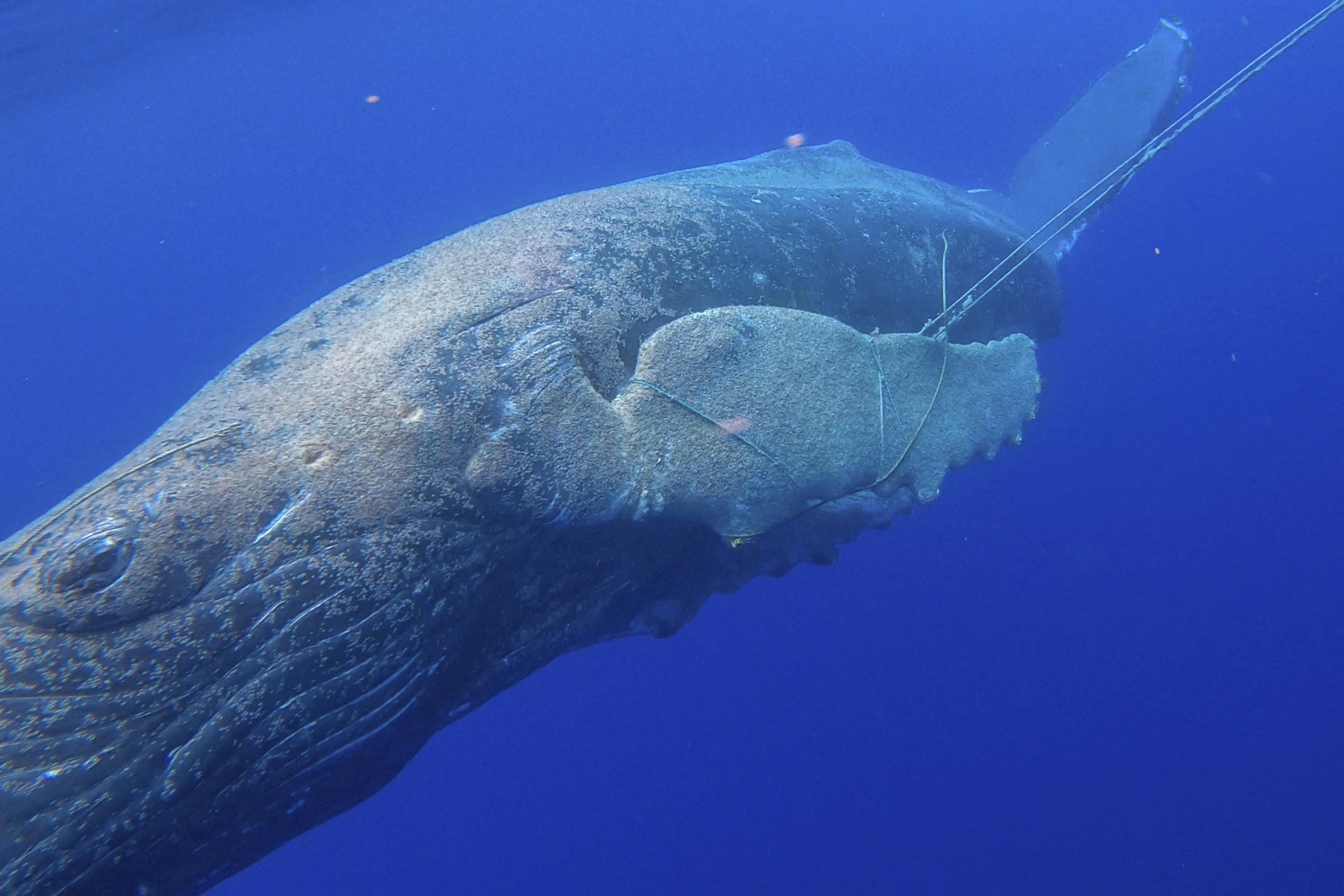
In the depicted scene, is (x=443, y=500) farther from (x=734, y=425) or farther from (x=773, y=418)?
(x=773, y=418)

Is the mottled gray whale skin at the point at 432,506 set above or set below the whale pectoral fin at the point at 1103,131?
below

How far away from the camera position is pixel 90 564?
8.67 feet

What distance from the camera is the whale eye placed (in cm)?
263

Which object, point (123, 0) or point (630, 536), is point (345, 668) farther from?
point (123, 0)

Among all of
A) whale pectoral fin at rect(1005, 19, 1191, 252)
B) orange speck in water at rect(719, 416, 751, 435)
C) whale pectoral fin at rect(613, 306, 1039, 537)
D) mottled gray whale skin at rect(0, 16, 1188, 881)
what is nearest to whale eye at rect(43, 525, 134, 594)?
mottled gray whale skin at rect(0, 16, 1188, 881)

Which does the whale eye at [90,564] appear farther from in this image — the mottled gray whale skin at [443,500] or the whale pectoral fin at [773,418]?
the whale pectoral fin at [773,418]

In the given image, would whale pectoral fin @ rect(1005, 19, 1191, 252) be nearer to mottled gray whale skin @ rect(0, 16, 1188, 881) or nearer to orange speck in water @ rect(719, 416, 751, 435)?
mottled gray whale skin @ rect(0, 16, 1188, 881)

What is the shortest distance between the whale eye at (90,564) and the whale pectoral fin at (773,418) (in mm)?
2089

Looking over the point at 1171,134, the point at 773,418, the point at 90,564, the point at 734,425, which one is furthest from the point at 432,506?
the point at 1171,134

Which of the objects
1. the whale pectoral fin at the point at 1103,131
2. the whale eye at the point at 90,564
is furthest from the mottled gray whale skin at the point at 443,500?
the whale pectoral fin at the point at 1103,131

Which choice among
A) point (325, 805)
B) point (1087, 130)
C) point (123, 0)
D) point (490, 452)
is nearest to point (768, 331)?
point (490, 452)

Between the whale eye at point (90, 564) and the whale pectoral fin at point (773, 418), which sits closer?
the whale eye at point (90, 564)

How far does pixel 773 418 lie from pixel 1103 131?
6.10m

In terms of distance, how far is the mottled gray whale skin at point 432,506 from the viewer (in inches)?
104
